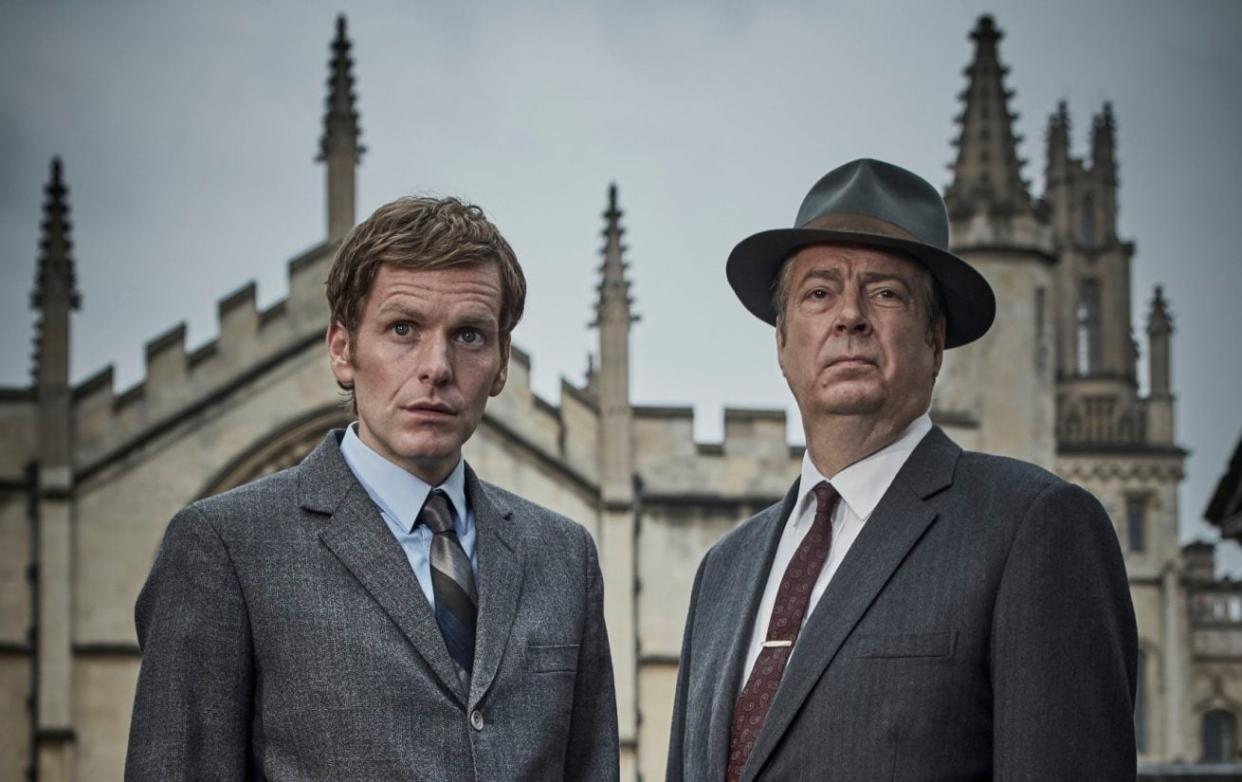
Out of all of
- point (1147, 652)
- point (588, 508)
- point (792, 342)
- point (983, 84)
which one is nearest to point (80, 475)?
point (588, 508)

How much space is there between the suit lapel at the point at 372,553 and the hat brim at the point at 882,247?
898mm

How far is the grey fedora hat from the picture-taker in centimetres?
350

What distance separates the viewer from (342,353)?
3.28 metres

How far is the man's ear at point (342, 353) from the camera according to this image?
326cm

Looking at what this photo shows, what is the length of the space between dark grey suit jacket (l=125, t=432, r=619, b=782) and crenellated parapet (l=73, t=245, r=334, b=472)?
57.5 feet

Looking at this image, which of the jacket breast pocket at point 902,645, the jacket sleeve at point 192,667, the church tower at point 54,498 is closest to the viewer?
the jacket sleeve at point 192,667

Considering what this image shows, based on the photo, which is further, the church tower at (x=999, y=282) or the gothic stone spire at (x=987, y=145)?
the gothic stone spire at (x=987, y=145)

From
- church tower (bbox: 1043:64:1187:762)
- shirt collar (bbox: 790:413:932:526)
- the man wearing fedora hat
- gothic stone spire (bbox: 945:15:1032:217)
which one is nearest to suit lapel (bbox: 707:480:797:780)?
the man wearing fedora hat

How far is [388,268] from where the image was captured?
317cm

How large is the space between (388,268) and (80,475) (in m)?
17.9

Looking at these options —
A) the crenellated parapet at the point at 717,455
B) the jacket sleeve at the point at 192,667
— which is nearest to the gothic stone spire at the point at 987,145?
the crenellated parapet at the point at 717,455

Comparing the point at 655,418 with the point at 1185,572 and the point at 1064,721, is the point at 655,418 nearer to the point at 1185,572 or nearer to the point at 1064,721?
the point at 1064,721

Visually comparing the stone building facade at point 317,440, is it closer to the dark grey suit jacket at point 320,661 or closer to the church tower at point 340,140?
the church tower at point 340,140

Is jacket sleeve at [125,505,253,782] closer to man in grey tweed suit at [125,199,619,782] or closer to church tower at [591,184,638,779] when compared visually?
man in grey tweed suit at [125,199,619,782]
